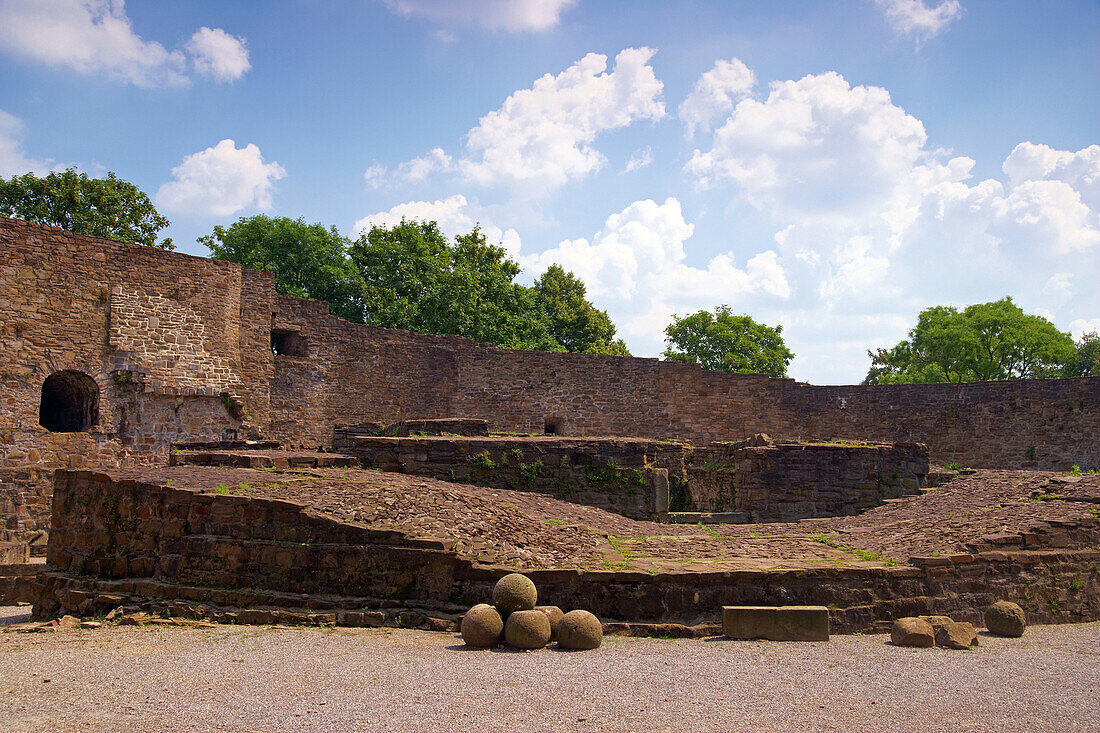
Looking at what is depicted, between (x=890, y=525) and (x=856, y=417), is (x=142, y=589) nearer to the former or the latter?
(x=890, y=525)

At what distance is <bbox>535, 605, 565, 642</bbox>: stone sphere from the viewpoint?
7719mm

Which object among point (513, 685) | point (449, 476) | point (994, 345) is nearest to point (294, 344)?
point (449, 476)

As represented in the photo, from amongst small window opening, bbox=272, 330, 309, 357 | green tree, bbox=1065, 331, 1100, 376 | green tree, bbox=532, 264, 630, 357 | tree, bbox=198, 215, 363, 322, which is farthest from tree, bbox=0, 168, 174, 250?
green tree, bbox=1065, 331, 1100, 376

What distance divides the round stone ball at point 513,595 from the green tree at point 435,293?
79.1 feet

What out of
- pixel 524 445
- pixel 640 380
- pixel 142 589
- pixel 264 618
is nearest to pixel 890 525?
pixel 524 445

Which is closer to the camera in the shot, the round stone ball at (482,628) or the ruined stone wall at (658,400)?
the round stone ball at (482,628)

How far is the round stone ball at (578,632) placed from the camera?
748 cm

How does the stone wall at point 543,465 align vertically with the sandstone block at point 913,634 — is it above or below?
above

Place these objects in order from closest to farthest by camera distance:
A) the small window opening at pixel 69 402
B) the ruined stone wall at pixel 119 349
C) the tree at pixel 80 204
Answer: the ruined stone wall at pixel 119 349, the small window opening at pixel 69 402, the tree at pixel 80 204

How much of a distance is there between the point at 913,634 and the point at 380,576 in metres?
5.35

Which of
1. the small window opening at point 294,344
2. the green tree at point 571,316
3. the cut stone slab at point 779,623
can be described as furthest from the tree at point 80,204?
the cut stone slab at point 779,623

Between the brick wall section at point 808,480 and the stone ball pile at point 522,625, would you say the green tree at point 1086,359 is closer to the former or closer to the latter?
the brick wall section at point 808,480

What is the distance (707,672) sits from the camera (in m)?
6.82

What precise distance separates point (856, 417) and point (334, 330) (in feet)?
52.3
